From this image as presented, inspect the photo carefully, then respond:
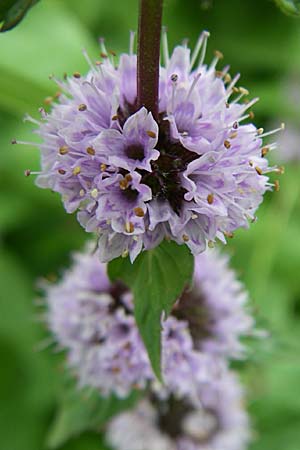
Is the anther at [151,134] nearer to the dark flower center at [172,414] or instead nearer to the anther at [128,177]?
the anther at [128,177]

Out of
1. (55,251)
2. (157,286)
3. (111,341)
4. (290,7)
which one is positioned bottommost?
(55,251)

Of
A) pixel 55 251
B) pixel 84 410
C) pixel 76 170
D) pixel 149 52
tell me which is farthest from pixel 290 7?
pixel 55 251

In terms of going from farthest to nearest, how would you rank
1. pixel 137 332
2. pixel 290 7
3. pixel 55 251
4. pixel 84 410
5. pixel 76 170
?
pixel 55 251 < pixel 84 410 < pixel 137 332 < pixel 76 170 < pixel 290 7

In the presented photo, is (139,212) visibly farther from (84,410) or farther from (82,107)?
(84,410)

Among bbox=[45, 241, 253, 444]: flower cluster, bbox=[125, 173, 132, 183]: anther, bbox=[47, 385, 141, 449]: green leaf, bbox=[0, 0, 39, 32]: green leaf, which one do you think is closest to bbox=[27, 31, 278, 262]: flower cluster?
bbox=[125, 173, 132, 183]: anther

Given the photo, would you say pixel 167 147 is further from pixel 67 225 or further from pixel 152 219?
pixel 67 225

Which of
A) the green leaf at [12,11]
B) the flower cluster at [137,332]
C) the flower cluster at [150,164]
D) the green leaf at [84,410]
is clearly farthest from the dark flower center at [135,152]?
the green leaf at [84,410]

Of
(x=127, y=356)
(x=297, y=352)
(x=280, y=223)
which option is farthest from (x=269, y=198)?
(x=127, y=356)
